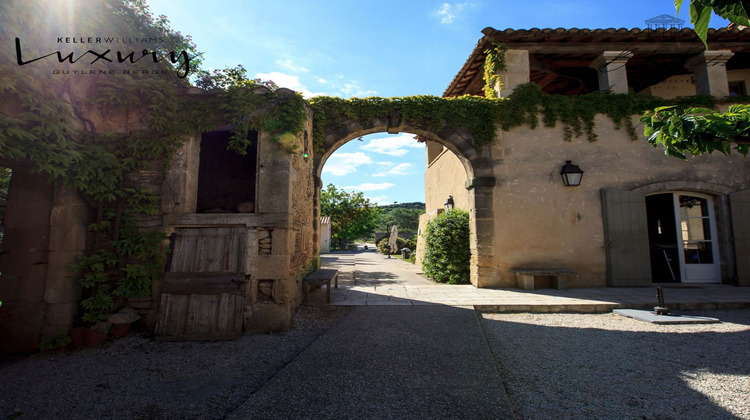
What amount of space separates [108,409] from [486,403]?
2.73 metres

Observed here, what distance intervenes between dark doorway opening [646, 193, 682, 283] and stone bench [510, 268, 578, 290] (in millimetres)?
Result: 2872

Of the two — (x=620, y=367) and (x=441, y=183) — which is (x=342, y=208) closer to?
(x=441, y=183)

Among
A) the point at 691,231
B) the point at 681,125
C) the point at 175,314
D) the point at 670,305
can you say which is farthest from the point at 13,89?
the point at 691,231

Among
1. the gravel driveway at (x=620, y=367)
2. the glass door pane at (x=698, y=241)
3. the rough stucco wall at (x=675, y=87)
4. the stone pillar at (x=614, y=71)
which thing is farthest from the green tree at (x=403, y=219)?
the gravel driveway at (x=620, y=367)

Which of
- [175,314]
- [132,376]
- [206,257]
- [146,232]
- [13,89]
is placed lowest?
[132,376]

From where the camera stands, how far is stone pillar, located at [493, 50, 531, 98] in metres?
7.42

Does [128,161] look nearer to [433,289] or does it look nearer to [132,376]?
[132,376]

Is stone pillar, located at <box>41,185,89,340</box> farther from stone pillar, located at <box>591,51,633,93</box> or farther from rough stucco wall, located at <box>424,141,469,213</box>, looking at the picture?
stone pillar, located at <box>591,51,633,93</box>

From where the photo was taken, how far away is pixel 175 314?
13.3 feet

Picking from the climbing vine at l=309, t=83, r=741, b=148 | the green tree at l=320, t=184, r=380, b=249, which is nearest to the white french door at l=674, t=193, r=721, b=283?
the climbing vine at l=309, t=83, r=741, b=148

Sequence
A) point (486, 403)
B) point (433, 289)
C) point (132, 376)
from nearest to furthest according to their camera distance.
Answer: point (486, 403), point (132, 376), point (433, 289)

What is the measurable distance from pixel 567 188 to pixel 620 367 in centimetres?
474

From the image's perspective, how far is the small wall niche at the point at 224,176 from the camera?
6762mm

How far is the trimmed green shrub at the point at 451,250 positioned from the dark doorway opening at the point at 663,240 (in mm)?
4671
